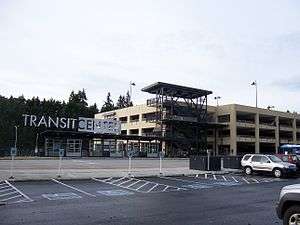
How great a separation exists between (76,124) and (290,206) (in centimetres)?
6198

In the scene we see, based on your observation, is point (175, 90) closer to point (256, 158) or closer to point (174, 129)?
point (174, 129)

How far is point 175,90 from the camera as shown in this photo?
271 feet

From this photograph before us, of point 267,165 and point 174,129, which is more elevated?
point 174,129

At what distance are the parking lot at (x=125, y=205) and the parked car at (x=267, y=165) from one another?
10595mm

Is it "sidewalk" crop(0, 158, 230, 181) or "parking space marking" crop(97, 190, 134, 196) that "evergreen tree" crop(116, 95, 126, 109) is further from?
"parking space marking" crop(97, 190, 134, 196)

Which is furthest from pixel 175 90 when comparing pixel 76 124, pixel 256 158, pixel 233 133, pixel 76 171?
pixel 76 171

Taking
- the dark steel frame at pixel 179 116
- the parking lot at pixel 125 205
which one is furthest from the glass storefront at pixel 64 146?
the parking lot at pixel 125 205

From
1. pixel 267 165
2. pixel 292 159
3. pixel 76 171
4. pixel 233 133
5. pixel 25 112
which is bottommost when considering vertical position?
pixel 76 171

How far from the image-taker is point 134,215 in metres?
12.1

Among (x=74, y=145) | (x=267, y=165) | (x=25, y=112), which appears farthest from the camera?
(x=25, y=112)

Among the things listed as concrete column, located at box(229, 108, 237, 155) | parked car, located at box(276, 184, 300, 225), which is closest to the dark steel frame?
Result: concrete column, located at box(229, 108, 237, 155)

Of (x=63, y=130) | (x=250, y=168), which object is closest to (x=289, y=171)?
(x=250, y=168)

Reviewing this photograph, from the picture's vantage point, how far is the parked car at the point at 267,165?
30.0m

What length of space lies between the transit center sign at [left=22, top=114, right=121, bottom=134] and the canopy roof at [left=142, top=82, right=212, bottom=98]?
456 inches
